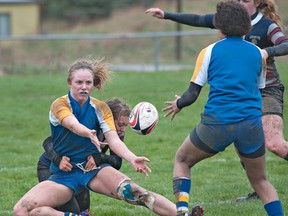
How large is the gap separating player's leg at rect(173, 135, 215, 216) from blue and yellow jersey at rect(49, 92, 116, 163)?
573 mm

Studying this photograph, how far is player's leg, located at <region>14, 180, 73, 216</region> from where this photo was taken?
5488mm

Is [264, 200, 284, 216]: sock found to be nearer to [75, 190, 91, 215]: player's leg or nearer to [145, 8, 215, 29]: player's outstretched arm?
[75, 190, 91, 215]: player's leg

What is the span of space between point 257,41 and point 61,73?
13.4m

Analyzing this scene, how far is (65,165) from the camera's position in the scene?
5.58m

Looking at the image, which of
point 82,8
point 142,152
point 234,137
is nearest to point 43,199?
point 234,137

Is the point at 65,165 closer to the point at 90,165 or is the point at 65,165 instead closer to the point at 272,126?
the point at 90,165

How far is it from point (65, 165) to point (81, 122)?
356 millimetres

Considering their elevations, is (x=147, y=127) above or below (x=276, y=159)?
above

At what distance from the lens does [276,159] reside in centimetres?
941

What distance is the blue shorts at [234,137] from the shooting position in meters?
5.30

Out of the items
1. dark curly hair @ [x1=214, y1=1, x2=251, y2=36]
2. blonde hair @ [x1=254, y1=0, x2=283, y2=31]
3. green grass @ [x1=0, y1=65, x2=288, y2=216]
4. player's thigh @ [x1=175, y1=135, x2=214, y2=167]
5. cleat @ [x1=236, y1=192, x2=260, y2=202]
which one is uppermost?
dark curly hair @ [x1=214, y1=1, x2=251, y2=36]

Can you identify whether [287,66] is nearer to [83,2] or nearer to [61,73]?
[61,73]

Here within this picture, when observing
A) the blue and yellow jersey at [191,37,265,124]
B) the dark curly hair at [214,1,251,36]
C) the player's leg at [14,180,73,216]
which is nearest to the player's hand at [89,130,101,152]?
the player's leg at [14,180,73,216]

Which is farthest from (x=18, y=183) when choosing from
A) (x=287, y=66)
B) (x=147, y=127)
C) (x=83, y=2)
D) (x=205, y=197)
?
(x=83, y=2)
